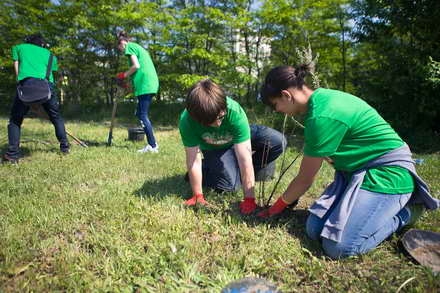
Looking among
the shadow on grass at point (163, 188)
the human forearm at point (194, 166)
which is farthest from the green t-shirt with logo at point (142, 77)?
the human forearm at point (194, 166)

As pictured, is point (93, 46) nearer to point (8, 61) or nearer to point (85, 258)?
point (8, 61)

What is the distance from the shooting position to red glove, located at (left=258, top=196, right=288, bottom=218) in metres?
2.25

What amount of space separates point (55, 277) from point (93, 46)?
1259cm

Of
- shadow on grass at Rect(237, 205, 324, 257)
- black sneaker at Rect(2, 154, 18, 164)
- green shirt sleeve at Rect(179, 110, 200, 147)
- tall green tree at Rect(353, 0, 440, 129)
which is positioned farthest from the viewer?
tall green tree at Rect(353, 0, 440, 129)

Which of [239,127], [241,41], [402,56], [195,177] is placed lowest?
[195,177]

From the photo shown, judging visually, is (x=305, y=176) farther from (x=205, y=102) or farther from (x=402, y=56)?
(x=402, y=56)

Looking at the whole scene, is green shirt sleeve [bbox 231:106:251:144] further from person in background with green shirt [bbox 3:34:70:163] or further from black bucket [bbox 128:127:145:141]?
black bucket [bbox 128:127:145:141]

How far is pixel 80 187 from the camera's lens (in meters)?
3.06

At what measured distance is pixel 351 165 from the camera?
201 centimetres

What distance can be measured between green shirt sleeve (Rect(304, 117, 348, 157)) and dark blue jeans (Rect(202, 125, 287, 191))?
0.99m

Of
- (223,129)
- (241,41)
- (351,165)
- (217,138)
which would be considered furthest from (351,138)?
(241,41)

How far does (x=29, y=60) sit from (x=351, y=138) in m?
4.30

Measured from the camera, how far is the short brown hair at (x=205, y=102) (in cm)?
211

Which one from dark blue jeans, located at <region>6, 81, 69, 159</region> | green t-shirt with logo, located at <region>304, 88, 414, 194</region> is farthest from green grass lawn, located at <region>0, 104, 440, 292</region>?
dark blue jeans, located at <region>6, 81, 69, 159</region>
